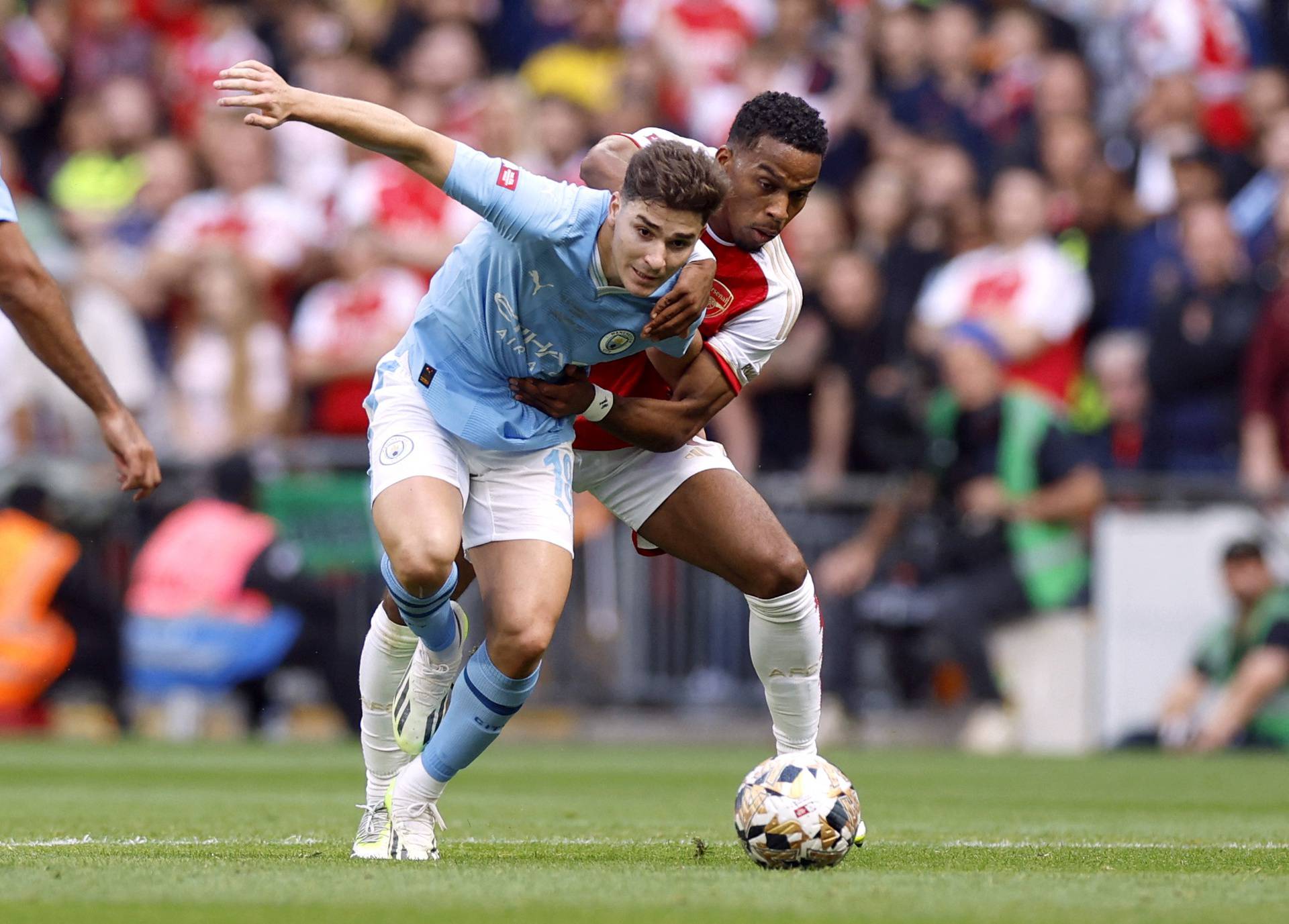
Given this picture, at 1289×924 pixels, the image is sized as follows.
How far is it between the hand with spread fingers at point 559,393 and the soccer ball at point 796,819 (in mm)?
1313

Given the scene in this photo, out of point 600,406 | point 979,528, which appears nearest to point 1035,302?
point 979,528

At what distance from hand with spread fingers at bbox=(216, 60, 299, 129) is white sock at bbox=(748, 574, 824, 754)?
2.38 meters

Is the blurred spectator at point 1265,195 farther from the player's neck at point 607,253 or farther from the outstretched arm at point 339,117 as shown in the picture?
the outstretched arm at point 339,117

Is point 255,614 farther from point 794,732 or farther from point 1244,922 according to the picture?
point 1244,922

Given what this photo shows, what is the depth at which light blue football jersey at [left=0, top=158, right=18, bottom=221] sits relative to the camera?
6199 mm

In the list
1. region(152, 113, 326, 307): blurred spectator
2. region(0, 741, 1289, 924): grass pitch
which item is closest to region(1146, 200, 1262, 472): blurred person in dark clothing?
region(0, 741, 1289, 924): grass pitch

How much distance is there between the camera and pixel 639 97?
1505 cm

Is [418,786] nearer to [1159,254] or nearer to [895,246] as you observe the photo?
[1159,254]

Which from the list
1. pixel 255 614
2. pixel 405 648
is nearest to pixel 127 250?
pixel 255 614

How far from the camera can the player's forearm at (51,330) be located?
6.20 m

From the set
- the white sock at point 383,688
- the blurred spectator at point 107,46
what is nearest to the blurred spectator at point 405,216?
the blurred spectator at point 107,46

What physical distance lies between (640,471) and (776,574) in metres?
0.59

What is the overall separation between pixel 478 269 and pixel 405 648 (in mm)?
1383

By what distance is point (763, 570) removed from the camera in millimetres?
6887
